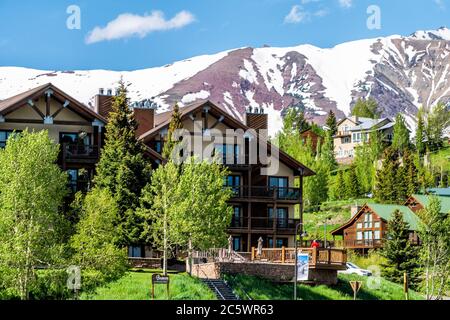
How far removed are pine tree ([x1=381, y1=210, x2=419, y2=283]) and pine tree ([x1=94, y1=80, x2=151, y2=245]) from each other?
17262 mm

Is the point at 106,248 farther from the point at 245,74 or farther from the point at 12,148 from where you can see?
the point at 245,74

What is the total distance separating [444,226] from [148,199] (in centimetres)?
1839

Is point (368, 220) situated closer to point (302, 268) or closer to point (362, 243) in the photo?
point (362, 243)

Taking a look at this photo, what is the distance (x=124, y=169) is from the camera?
48125mm

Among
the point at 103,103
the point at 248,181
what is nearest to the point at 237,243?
the point at 248,181

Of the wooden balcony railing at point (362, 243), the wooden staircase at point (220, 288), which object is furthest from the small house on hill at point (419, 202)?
the wooden staircase at point (220, 288)

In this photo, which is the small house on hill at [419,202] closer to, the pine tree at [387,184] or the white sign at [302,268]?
the pine tree at [387,184]

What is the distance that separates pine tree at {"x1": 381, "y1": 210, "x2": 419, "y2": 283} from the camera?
58.2 meters

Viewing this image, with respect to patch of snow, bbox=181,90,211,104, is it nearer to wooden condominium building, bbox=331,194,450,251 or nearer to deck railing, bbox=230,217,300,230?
wooden condominium building, bbox=331,194,450,251

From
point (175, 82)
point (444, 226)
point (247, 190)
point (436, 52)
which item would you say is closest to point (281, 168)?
point (247, 190)

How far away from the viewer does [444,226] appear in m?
54.9

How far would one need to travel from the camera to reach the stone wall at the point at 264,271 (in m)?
43.3

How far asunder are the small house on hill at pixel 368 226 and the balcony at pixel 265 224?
17049 millimetres

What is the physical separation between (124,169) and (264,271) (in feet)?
29.5
